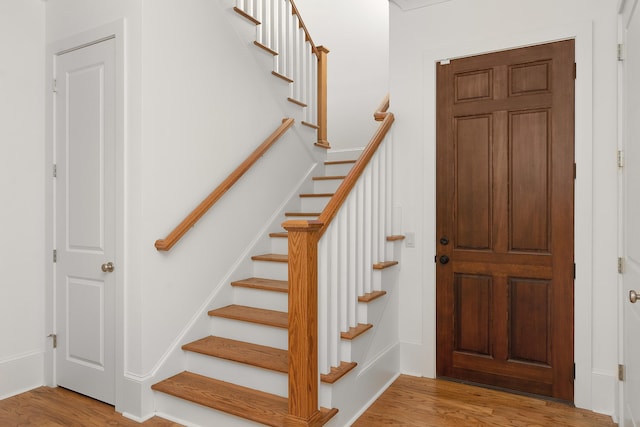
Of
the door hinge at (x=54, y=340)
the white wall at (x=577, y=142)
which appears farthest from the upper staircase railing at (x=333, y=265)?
the door hinge at (x=54, y=340)

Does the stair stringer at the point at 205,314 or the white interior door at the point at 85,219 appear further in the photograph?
the white interior door at the point at 85,219

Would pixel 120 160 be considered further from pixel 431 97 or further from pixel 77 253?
pixel 431 97

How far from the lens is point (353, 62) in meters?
5.09

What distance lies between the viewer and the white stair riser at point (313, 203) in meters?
3.79

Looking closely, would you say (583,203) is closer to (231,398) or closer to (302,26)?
(231,398)

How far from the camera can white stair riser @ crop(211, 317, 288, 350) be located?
8.53 ft

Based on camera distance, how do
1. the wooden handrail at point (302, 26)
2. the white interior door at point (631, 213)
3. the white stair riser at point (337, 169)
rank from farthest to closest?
the white stair riser at point (337, 169), the wooden handrail at point (302, 26), the white interior door at point (631, 213)

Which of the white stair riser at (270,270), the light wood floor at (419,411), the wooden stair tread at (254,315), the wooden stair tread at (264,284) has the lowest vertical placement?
the light wood floor at (419,411)

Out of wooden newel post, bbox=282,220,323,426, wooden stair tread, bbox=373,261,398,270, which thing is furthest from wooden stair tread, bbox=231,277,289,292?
wooden newel post, bbox=282,220,323,426

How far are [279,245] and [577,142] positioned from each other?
88.6 inches

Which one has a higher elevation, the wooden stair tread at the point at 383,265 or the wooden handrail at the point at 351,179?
the wooden handrail at the point at 351,179

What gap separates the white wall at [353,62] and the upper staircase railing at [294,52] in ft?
2.39

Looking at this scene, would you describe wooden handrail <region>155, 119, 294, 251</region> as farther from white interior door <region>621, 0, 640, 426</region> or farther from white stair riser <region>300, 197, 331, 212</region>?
white interior door <region>621, 0, 640, 426</region>

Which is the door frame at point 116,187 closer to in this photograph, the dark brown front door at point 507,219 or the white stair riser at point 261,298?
the white stair riser at point 261,298
